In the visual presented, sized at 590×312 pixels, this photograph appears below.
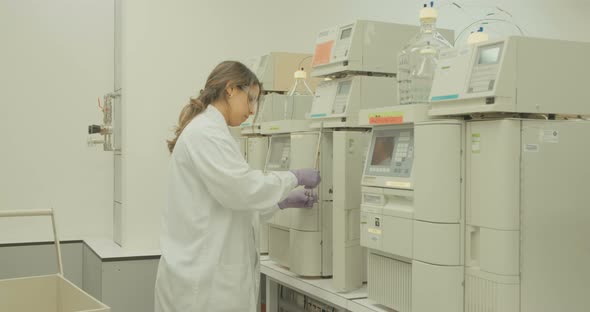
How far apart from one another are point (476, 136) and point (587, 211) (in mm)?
381

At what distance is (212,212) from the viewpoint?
2.06m

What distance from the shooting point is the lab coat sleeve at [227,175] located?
199 cm

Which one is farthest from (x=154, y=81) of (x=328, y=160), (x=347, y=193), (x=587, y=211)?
(x=587, y=211)

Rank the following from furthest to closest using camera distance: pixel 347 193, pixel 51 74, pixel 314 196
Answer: pixel 51 74 → pixel 314 196 → pixel 347 193

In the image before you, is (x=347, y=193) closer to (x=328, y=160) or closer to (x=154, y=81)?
(x=328, y=160)

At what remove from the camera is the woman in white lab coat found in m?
2.01

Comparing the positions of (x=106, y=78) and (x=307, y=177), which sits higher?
(x=106, y=78)

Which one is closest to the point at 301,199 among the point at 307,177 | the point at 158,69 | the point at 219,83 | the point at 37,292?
the point at 307,177

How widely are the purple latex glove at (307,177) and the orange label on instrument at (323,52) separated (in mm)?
461

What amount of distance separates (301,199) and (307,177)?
14 cm

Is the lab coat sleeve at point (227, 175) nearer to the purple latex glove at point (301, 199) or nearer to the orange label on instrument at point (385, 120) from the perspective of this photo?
the purple latex glove at point (301, 199)

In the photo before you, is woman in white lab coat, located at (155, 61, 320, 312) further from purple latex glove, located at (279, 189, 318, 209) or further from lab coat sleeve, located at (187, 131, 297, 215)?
purple latex glove, located at (279, 189, 318, 209)

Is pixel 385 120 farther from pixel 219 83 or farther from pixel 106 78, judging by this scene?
pixel 106 78

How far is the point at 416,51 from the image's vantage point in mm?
2254
